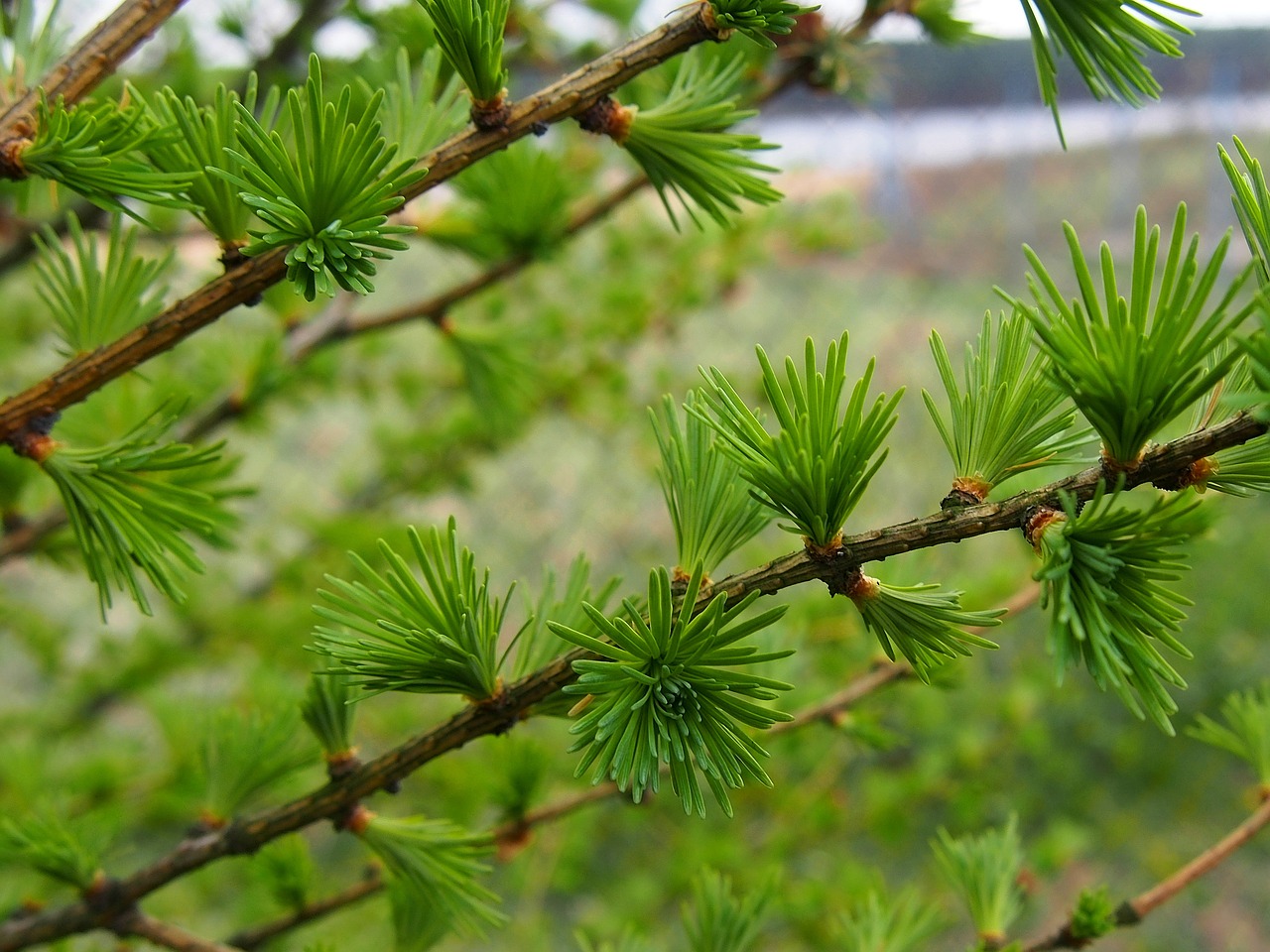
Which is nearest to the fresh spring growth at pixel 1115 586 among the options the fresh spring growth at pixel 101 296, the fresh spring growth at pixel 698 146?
the fresh spring growth at pixel 698 146

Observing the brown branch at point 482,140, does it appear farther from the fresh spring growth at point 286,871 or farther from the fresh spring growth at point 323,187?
the fresh spring growth at point 286,871

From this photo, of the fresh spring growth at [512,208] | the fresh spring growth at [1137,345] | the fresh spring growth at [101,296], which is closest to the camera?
the fresh spring growth at [1137,345]

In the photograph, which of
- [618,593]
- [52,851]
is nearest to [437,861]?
[52,851]

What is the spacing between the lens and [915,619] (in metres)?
0.18

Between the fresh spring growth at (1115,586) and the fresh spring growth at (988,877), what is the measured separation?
0.50ft

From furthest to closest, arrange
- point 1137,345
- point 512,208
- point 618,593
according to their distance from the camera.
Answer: point 618,593 < point 512,208 < point 1137,345

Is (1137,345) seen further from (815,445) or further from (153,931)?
(153,931)

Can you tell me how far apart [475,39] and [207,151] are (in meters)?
0.06

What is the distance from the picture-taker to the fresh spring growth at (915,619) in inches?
6.9

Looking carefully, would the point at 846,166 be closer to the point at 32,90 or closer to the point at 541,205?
the point at 541,205

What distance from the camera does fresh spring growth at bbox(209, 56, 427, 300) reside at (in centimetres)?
17

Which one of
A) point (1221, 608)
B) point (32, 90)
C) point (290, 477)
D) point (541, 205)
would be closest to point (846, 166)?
point (1221, 608)

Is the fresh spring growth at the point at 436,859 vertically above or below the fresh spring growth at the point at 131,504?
below

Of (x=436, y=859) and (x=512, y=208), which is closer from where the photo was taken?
(x=436, y=859)
